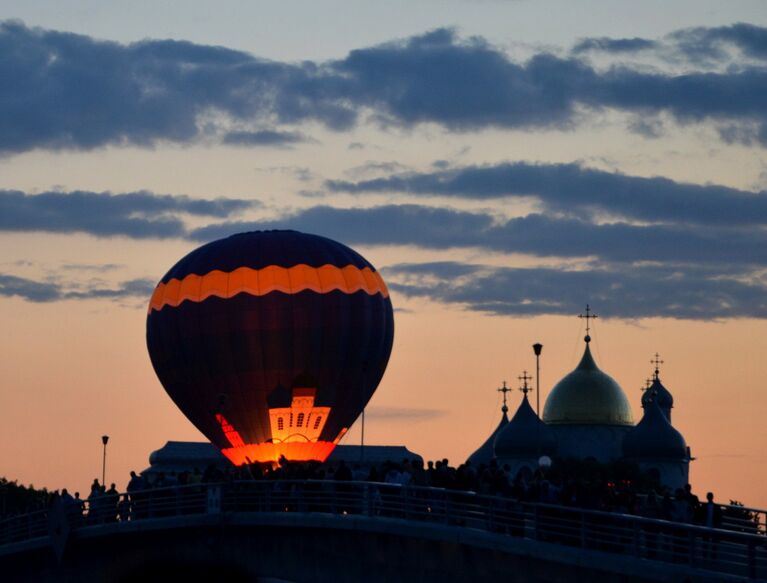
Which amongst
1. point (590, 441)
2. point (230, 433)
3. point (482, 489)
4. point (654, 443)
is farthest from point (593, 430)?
point (482, 489)

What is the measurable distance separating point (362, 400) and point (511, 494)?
39.2 metres

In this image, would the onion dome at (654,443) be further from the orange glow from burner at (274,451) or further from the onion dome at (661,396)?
the orange glow from burner at (274,451)

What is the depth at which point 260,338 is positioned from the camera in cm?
8712

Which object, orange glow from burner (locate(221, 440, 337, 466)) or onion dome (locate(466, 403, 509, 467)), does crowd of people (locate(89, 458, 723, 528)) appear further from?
onion dome (locate(466, 403, 509, 467))

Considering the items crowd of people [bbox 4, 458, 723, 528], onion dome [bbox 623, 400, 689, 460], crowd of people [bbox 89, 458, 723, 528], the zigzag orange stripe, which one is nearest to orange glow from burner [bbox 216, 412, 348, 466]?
the zigzag orange stripe

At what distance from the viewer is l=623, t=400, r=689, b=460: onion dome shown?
163375 mm

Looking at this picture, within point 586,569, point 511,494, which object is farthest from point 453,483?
point 586,569

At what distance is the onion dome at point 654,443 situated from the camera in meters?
163

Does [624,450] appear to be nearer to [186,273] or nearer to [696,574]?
[186,273]

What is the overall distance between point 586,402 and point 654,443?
13086mm

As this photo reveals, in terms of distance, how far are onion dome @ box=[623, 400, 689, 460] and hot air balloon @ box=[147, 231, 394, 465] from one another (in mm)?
76462

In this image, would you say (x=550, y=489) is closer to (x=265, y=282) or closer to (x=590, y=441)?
(x=265, y=282)

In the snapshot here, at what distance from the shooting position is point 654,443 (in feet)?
537

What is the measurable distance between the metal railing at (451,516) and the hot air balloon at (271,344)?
46.3 ft
